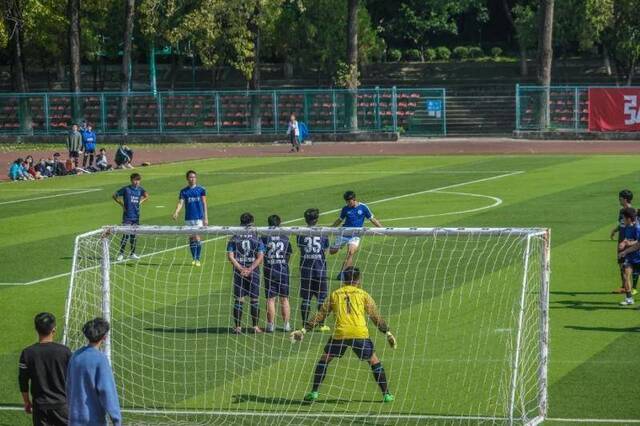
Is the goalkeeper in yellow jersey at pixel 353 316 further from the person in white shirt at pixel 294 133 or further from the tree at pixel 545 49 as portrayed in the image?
→ the tree at pixel 545 49

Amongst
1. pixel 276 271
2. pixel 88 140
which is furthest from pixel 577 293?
pixel 88 140

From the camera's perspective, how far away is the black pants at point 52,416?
40.5 ft

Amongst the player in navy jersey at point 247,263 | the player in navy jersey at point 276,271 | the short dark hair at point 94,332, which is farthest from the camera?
the player in navy jersey at point 247,263

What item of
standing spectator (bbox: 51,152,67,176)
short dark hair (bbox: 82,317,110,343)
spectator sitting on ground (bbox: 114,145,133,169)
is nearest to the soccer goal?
short dark hair (bbox: 82,317,110,343)

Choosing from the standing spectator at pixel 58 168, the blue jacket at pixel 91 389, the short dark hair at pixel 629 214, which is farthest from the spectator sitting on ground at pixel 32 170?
the blue jacket at pixel 91 389

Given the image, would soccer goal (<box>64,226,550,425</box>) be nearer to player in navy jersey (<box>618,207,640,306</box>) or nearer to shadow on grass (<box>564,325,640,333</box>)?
shadow on grass (<box>564,325,640,333</box>)

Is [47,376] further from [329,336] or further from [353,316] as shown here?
[329,336]

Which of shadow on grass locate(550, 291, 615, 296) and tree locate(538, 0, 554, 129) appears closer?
shadow on grass locate(550, 291, 615, 296)

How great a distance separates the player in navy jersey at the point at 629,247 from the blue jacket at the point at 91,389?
466 inches

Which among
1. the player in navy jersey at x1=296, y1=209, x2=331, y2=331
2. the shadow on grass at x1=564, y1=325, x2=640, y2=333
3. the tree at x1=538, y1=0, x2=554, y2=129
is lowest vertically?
the shadow on grass at x1=564, y1=325, x2=640, y2=333

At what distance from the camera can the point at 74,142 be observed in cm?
5056

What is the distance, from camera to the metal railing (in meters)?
67.4

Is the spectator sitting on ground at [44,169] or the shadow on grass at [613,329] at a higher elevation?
the spectator sitting on ground at [44,169]

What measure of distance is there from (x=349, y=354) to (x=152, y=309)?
4.35 m
